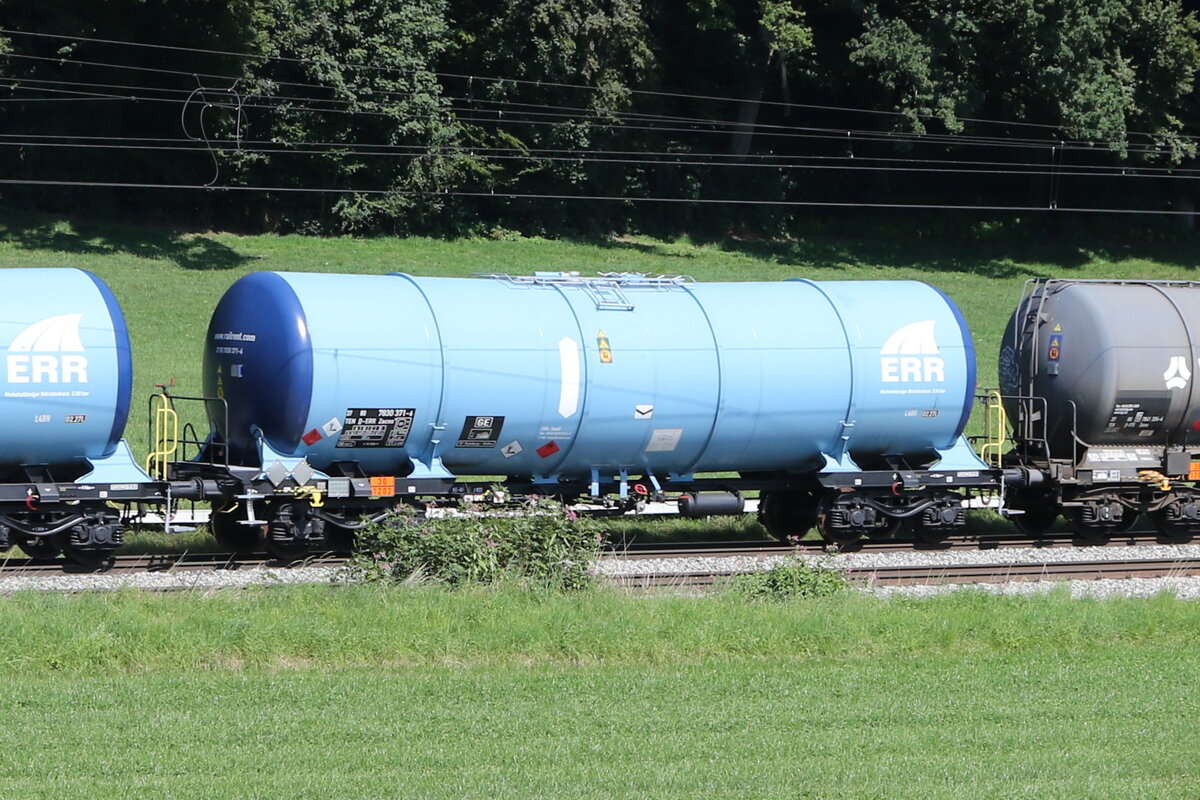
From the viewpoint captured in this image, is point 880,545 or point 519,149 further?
point 519,149

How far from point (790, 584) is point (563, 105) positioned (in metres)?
40.4

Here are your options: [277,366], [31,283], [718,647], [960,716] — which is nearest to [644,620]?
[718,647]

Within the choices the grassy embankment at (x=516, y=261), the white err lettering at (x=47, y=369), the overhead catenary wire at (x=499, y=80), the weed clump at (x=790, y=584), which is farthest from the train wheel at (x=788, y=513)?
the overhead catenary wire at (x=499, y=80)

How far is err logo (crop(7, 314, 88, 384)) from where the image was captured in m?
16.8

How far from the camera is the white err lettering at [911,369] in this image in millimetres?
19875

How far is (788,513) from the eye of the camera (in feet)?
71.6

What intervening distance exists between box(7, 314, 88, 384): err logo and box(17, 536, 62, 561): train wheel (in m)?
2.07

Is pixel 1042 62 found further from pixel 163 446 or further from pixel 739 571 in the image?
pixel 163 446

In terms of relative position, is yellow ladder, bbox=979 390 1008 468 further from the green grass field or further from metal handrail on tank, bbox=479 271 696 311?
the green grass field

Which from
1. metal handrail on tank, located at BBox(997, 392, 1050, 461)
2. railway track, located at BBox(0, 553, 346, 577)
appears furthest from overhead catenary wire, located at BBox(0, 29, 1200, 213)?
railway track, located at BBox(0, 553, 346, 577)

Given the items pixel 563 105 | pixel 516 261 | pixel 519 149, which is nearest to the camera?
pixel 516 261

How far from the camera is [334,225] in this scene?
5216cm

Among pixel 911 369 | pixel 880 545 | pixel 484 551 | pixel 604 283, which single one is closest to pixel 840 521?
pixel 880 545

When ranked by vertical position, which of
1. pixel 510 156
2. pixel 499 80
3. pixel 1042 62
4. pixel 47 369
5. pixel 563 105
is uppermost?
pixel 1042 62
